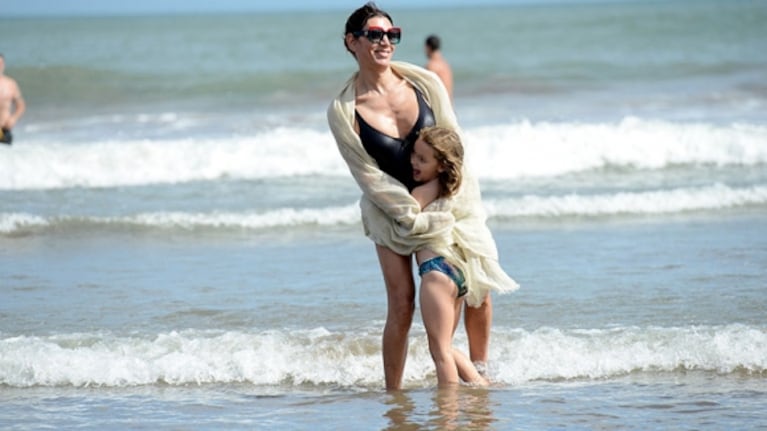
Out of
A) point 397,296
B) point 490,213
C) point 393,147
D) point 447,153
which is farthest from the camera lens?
point 490,213

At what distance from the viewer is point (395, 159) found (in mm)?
4977

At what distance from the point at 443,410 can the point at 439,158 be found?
1.11 m

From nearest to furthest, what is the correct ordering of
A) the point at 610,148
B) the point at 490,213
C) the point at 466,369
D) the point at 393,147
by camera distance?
the point at 393,147 < the point at 466,369 < the point at 490,213 < the point at 610,148

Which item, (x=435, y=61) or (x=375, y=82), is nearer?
(x=375, y=82)

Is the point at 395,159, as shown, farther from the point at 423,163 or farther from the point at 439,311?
the point at 439,311

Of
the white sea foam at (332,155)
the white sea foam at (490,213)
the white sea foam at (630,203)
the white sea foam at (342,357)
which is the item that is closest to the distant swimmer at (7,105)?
the white sea foam at (332,155)

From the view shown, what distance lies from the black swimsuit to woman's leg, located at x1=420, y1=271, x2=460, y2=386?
43cm

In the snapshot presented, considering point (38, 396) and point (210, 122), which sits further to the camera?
point (210, 122)

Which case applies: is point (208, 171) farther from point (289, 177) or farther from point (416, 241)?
point (416, 241)

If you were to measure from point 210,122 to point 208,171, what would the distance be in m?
6.39

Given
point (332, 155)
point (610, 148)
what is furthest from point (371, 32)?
point (610, 148)

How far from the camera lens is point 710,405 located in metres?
5.29

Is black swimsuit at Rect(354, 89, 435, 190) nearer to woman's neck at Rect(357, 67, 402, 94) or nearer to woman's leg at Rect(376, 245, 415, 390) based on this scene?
woman's neck at Rect(357, 67, 402, 94)

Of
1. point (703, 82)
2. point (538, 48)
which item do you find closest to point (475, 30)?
point (538, 48)
